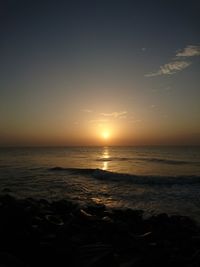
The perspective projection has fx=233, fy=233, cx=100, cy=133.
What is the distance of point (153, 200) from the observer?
12359 mm

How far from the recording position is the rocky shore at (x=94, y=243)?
3822mm

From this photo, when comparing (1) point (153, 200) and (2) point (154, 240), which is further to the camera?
(1) point (153, 200)

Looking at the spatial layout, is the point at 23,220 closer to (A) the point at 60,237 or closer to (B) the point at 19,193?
(A) the point at 60,237

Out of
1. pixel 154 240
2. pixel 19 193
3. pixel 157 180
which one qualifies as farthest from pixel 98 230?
pixel 157 180

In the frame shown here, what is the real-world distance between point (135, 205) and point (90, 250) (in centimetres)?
751

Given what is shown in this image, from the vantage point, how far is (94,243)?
546 centimetres

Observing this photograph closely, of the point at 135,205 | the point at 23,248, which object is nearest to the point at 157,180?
the point at 135,205

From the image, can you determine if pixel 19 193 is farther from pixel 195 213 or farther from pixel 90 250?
pixel 90 250

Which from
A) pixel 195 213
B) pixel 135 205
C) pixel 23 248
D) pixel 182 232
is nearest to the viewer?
pixel 23 248

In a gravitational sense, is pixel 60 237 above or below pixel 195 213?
above

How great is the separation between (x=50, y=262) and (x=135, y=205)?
310 inches

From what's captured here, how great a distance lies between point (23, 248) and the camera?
4.16 m

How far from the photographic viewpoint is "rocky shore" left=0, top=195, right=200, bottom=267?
150 inches

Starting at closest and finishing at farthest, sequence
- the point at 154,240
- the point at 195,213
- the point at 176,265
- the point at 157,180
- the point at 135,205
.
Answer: the point at 176,265 → the point at 154,240 → the point at 195,213 → the point at 135,205 → the point at 157,180
